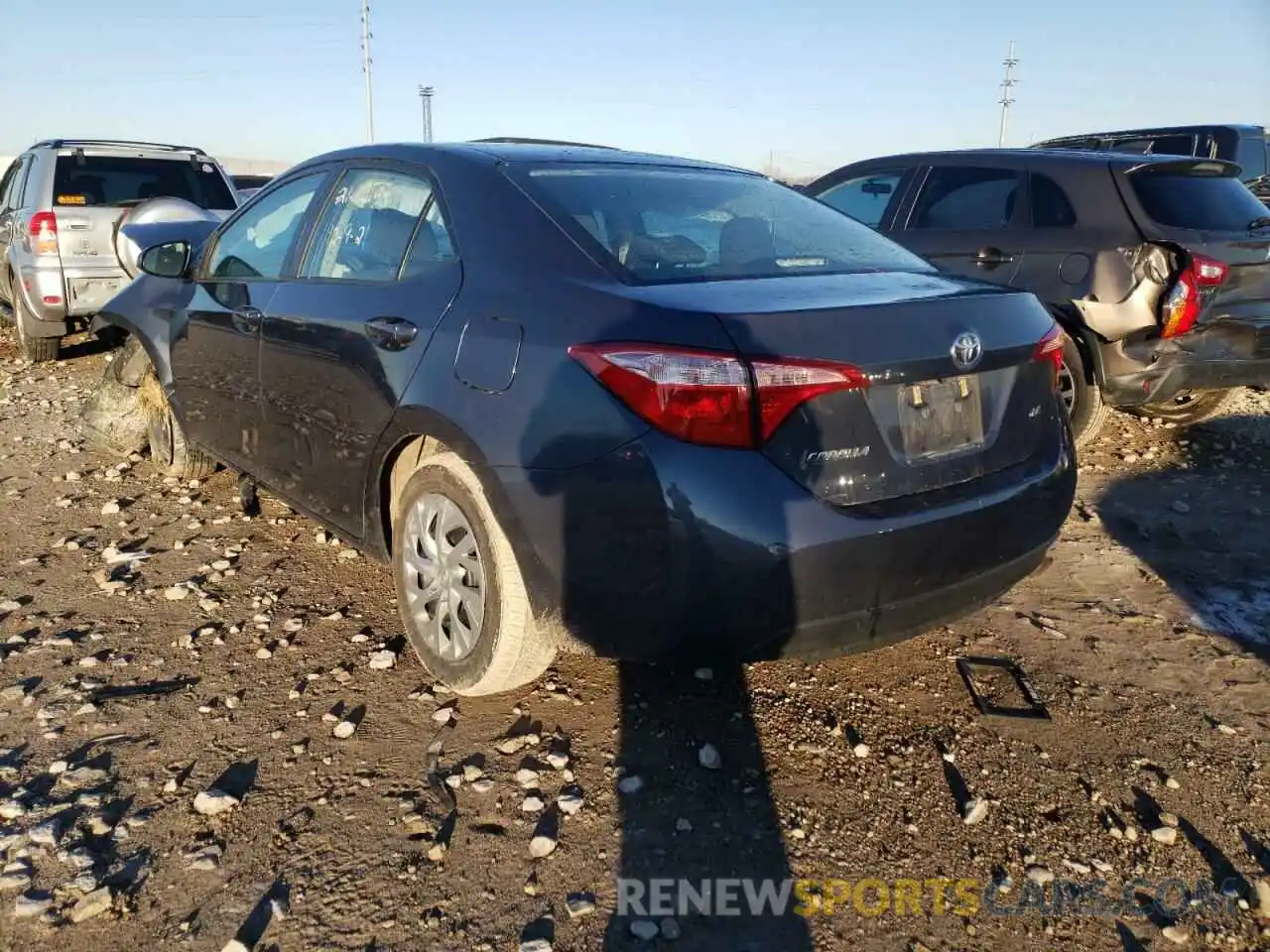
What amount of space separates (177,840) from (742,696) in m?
1.61

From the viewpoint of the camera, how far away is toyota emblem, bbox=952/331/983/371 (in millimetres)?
2379

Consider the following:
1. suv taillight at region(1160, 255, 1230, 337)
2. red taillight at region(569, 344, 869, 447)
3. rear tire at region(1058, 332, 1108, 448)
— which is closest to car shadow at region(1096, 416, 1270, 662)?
rear tire at region(1058, 332, 1108, 448)

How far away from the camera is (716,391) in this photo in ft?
6.98

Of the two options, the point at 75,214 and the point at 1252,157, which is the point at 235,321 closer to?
the point at 75,214

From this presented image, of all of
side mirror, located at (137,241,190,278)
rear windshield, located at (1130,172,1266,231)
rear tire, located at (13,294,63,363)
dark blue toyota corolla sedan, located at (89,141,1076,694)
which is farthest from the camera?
rear tire, located at (13,294,63,363)

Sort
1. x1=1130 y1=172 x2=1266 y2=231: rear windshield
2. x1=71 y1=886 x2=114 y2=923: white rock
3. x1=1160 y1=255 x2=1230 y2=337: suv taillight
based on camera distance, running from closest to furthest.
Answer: x1=71 y1=886 x2=114 y2=923: white rock < x1=1160 y1=255 x2=1230 y2=337: suv taillight < x1=1130 y1=172 x2=1266 y2=231: rear windshield

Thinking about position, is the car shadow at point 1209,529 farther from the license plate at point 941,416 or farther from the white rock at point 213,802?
the white rock at point 213,802

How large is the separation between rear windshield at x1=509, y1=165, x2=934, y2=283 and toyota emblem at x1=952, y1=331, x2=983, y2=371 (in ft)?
1.54

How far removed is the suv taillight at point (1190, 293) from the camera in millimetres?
4770

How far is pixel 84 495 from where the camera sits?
4.82 m

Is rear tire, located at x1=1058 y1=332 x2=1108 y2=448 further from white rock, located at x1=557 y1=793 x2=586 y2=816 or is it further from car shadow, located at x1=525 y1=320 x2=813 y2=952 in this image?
white rock, located at x1=557 y1=793 x2=586 y2=816

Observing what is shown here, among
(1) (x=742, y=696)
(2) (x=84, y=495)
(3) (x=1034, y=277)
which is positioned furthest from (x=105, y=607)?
(3) (x=1034, y=277)

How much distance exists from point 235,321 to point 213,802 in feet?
6.60

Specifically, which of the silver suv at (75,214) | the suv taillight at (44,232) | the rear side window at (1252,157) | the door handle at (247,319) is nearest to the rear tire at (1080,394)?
the door handle at (247,319)
